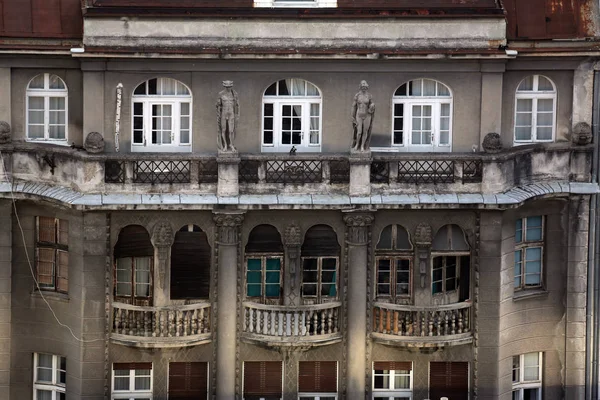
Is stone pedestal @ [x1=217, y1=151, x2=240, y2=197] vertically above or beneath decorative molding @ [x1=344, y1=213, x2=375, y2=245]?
above

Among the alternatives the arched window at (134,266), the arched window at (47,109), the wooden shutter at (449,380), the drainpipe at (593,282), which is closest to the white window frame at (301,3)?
the arched window at (47,109)

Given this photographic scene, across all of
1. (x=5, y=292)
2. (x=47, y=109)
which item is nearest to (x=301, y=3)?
(x=47, y=109)

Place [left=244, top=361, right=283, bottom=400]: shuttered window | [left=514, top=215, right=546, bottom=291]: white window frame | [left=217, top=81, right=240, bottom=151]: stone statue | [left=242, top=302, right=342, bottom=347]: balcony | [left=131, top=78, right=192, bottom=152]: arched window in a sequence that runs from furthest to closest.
A: [left=514, top=215, right=546, bottom=291]: white window frame, [left=244, top=361, right=283, bottom=400]: shuttered window, [left=131, top=78, right=192, bottom=152]: arched window, [left=242, top=302, right=342, bottom=347]: balcony, [left=217, top=81, right=240, bottom=151]: stone statue

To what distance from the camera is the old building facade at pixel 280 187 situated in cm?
7881

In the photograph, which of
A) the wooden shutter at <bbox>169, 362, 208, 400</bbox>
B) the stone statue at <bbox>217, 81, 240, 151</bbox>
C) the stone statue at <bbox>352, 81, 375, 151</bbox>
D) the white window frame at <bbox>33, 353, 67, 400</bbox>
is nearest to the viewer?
the stone statue at <bbox>217, 81, 240, 151</bbox>

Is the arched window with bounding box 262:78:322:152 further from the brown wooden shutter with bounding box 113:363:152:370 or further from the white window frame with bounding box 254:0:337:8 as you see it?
the brown wooden shutter with bounding box 113:363:152:370

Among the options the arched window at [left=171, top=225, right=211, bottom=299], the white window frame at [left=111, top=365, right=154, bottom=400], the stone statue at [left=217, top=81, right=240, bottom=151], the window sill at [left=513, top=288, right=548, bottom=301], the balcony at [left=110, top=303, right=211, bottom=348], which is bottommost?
the white window frame at [left=111, top=365, right=154, bottom=400]

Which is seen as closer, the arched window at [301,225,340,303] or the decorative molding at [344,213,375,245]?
the decorative molding at [344,213,375,245]

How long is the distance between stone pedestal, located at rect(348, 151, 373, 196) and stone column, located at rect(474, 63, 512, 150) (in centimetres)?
421

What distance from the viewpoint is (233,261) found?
7956 centimetres

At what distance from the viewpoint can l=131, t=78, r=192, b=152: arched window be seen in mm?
79688

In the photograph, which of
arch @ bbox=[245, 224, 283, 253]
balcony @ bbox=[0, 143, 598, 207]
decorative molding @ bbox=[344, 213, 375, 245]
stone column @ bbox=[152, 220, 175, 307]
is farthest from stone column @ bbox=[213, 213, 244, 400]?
decorative molding @ bbox=[344, 213, 375, 245]

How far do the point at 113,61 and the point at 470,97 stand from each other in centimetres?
1198

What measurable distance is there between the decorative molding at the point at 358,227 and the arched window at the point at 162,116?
589 cm
